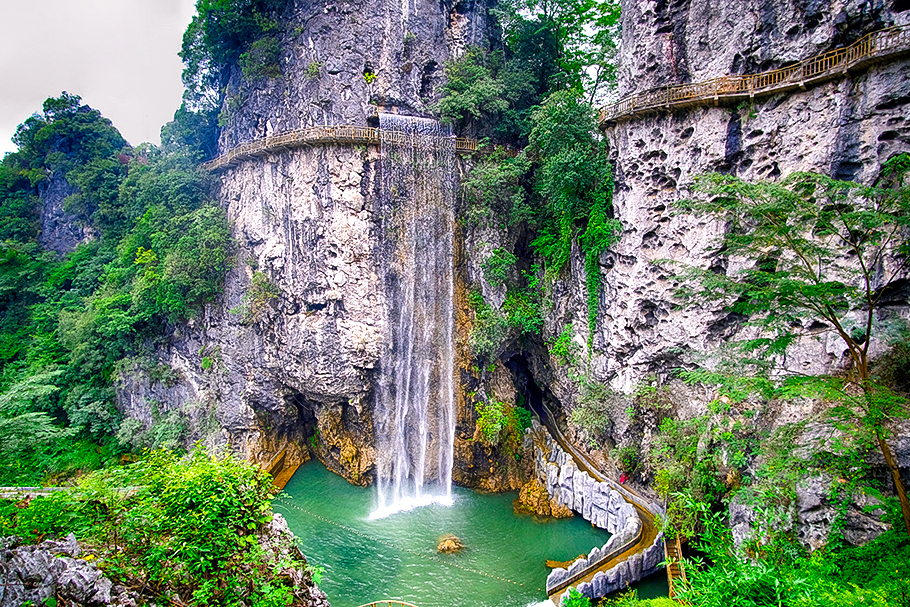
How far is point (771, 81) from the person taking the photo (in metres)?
10.9

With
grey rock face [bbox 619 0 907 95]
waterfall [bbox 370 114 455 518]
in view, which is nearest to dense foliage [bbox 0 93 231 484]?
waterfall [bbox 370 114 455 518]

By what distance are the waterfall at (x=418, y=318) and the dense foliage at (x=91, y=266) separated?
689 cm

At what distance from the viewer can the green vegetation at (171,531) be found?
5785 millimetres

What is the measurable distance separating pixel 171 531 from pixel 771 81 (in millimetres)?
13993

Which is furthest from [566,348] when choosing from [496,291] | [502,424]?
[502,424]

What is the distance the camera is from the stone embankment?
35.9ft

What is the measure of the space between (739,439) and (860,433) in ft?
11.2

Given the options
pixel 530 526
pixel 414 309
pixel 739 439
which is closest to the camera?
pixel 739 439

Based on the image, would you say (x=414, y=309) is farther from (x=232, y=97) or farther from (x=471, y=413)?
(x=232, y=97)

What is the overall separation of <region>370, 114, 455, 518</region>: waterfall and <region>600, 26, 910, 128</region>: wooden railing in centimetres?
586

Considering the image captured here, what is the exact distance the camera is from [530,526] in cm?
1404

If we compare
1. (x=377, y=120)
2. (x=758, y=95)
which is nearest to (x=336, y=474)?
(x=377, y=120)

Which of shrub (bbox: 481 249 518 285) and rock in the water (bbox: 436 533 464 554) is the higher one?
shrub (bbox: 481 249 518 285)

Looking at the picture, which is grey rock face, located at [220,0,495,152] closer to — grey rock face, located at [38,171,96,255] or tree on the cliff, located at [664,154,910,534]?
grey rock face, located at [38,171,96,255]
